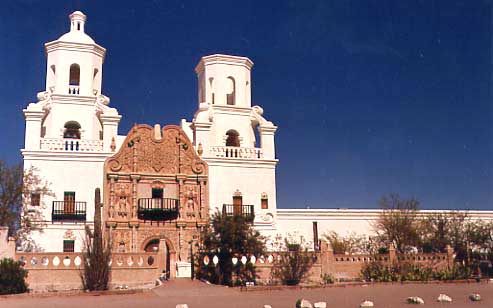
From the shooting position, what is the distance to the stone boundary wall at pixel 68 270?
2659cm

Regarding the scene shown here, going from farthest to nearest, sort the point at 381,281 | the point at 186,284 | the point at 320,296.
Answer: the point at 381,281, the point at 186,284, the point at 320,296

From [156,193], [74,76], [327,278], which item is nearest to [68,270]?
[156,193]

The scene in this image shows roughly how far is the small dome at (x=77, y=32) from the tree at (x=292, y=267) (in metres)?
19.2

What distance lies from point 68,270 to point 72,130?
1294 centimetres

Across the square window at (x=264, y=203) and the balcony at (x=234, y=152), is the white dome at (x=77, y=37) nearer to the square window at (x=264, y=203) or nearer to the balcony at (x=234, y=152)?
the balcony at (x=234, y=152)

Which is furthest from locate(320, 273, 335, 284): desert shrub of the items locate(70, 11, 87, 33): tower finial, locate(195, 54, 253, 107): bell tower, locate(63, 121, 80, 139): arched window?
locate(70, 11, 87, 33): tower finial

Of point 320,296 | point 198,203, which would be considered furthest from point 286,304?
point 198,203

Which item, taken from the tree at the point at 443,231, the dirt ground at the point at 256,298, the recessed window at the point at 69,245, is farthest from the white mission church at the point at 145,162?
the dirt ground at the point at 256,298

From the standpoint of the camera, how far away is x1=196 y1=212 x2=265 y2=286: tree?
2859 centimetres

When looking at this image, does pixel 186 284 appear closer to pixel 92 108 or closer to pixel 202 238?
pixel 202 238

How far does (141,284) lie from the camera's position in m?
27.8

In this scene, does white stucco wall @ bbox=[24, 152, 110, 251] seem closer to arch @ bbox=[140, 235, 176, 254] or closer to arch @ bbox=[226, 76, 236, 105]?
arch @ bbox=[140, 235, 176, 254]

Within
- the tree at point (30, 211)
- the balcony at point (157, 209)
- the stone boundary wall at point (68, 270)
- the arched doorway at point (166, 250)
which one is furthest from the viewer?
the balcony at point (157, 209)

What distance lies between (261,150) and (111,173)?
1016 cm
